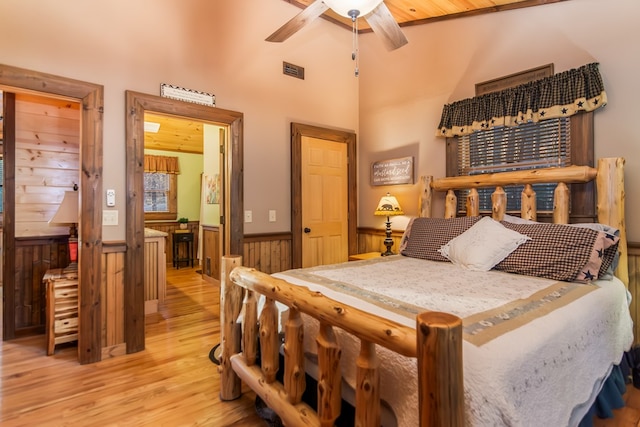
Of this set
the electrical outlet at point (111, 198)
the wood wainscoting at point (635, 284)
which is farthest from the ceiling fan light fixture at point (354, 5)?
the wood wainscoting at point (635, 284)

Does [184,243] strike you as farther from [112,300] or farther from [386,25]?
[386,25]

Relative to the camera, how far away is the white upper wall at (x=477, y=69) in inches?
88.2

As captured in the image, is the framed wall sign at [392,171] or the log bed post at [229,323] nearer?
the log bed post at [229,323]

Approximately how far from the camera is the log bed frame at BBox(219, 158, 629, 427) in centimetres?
80

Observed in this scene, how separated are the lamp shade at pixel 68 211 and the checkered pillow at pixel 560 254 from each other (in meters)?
3.38

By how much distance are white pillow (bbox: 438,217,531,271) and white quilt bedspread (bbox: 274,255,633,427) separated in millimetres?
125

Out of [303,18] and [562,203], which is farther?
[562,203]

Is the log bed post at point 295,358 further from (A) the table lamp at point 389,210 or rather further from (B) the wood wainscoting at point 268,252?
(A) the table lamp at point 389,210

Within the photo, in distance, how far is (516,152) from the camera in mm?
2746

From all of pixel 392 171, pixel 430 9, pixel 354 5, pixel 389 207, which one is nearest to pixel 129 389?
pixel 389 207

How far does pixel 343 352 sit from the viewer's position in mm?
1291

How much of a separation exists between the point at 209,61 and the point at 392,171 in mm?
2194

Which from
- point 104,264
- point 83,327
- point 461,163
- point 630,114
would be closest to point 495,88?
point 461,163

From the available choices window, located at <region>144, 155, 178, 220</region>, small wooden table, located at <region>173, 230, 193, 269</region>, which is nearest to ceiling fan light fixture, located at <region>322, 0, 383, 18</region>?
small wooden table, located at <region>173, 230, 193, 269</region>
